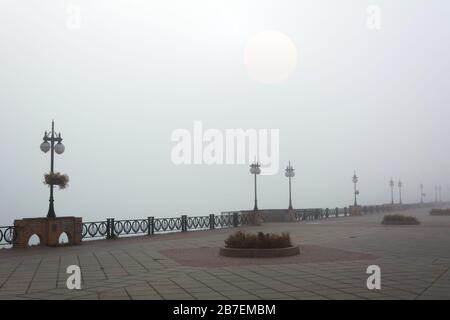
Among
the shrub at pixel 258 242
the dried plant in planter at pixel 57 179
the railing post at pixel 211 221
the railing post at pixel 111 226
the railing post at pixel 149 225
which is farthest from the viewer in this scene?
the railing post at pixel 211 221

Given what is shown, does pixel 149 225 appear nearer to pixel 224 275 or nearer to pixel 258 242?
pixel 258 242

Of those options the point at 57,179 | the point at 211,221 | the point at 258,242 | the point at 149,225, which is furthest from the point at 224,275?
the point at 211,221

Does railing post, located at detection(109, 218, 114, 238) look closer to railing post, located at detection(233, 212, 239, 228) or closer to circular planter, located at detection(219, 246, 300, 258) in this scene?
circular planter, located at detection(219, 246, 300, 258)

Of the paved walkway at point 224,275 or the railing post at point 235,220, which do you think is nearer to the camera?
the paved walkway at point 224,275

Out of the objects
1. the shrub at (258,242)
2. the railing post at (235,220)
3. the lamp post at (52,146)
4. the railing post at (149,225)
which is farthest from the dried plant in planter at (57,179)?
the railing post at (235,220)

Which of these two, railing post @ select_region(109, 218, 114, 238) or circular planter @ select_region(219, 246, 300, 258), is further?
railing post @ select_region(109, 218, 114, 238)

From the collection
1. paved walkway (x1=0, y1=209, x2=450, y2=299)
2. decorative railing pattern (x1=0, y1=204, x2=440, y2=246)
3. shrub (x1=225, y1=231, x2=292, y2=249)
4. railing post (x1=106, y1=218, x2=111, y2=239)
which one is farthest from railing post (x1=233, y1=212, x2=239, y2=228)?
shrub (x1=225, y1=231, x2=292, y2=249)

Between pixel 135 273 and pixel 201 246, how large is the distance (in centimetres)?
808

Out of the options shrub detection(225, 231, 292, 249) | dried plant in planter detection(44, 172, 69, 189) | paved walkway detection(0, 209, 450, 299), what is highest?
dried plant in planter detection(44, 172, 69, 189)

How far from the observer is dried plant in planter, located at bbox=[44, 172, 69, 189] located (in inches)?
856

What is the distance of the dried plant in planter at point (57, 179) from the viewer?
21.8m

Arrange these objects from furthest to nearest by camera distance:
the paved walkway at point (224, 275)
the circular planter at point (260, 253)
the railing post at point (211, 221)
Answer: the railing post at point (211, 221)
the circular planter at point (260, 253)
the paved walkway at point (224, 275)

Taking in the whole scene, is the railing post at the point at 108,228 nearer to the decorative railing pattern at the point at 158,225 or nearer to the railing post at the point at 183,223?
the decorative railing pattern at the point at 158,225
